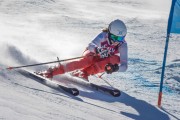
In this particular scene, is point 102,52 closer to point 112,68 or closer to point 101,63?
point 101,63

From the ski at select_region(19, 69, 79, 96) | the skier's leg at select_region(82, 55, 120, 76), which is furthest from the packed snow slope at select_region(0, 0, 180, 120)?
the skier's leg at select_region(82, 55, 120, 76)

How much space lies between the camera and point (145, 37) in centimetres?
1122

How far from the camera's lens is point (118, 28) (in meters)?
6.90

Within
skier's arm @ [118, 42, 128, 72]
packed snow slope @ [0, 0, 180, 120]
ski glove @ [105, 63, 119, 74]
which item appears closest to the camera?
packed snow slope @ [0, 0, 180, 120]

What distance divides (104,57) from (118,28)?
1.82 feet

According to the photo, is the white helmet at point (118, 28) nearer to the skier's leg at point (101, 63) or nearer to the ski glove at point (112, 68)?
the skier's leg at point (101, 63)

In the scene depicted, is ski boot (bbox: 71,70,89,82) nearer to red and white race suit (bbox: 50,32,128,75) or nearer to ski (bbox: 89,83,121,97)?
red and white race suit (bbox: 50,32,128,75)

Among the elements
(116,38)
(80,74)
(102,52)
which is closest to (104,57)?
(102,52)

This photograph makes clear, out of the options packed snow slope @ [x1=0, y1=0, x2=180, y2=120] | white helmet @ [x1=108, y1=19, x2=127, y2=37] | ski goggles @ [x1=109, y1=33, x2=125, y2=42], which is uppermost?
white helmet @ [x1=108, y1=19, x2=127, y2=37]

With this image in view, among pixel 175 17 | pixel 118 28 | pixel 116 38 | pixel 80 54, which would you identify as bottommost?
pixel 80 54

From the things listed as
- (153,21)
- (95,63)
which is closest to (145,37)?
(153,21)

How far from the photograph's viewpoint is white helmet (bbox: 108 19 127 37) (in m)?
6.88

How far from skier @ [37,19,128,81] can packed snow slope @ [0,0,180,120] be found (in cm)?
26

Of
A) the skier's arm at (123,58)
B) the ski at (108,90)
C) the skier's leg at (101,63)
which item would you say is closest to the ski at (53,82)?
the ski at (108,90)
